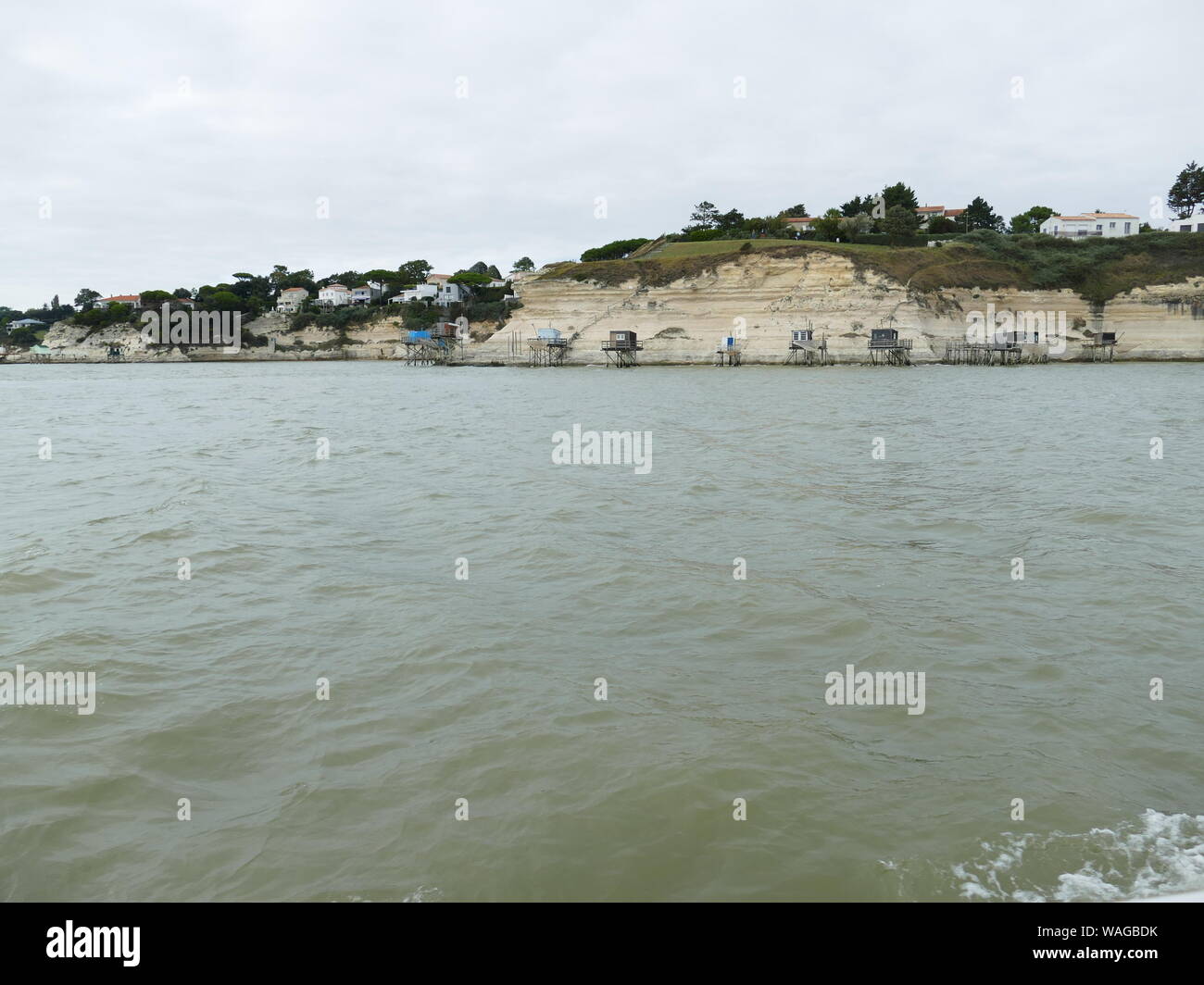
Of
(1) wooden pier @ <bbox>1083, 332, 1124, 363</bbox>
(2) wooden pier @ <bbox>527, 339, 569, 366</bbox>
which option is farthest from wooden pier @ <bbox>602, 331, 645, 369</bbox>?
(1) wooden pier @ <bbox>1083, 332, 1124, 363</bbox>

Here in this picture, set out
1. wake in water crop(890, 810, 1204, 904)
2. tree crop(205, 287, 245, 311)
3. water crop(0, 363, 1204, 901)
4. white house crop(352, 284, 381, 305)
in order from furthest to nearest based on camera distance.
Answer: white house crop(352, 284, 381, 305), tree crop(205, 287, 245, 311), water crop(0, 363, 1204, 901), wake in water crop(890, 810, 1204, 904)

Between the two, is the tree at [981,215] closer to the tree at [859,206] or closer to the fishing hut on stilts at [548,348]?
the tree at [859,206]

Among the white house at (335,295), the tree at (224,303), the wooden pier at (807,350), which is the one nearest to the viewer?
the wooden pier at (807,350)

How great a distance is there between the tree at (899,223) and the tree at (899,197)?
26.7 ft

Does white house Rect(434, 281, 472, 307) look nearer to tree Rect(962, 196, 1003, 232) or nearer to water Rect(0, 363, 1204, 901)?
tree Rect(962, 196, 1003, 232)

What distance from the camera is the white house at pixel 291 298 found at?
12087 centimetres

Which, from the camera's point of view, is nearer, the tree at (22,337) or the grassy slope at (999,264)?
the grassy slope at (999,264)

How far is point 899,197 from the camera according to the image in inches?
4013

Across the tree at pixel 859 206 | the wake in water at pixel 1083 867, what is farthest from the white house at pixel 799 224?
the wake in water at pixel 1083 867

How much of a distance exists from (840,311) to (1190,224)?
2341 inches

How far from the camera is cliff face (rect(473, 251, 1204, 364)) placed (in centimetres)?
6844

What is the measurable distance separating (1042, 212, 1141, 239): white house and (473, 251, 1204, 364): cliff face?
35.3 meters

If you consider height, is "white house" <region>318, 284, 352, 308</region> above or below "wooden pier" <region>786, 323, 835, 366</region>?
above

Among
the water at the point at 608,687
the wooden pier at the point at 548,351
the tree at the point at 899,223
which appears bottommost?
the water at the point at 608,687
